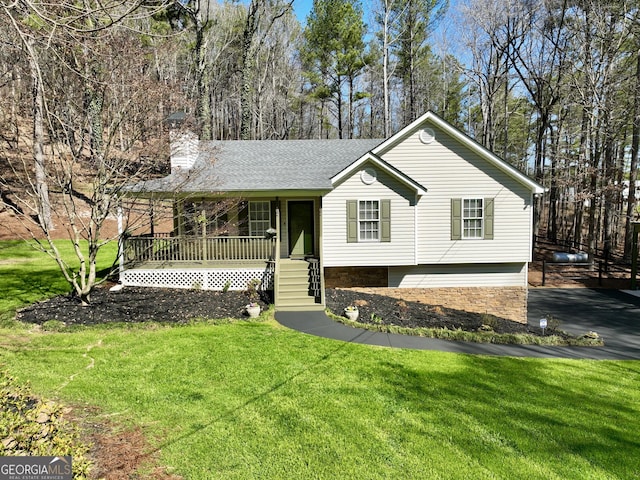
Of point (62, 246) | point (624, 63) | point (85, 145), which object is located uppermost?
point (624, 63)

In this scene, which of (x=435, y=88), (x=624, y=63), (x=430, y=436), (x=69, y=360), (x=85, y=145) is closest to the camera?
(x=430, y=436)

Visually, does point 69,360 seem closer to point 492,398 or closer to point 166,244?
point 166,244

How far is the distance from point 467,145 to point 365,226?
178 inches

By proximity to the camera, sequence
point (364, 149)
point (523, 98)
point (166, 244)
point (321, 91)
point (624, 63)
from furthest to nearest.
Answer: point (523, 98) → point (321, 91) → point (624, 63) → point (364, 149) → point (166, 244)

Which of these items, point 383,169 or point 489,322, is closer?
point 489,322

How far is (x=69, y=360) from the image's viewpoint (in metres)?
7.00

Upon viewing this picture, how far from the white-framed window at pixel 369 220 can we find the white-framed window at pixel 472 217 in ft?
10.3

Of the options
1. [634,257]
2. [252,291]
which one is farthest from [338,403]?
[634,257]

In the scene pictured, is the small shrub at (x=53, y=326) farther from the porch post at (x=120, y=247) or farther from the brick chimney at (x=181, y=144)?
the brick chimney at (x=181, y=144)

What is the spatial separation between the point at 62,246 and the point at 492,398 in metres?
20.9

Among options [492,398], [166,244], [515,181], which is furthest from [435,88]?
[492,398]

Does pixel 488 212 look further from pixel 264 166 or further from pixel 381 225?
pixel 264 166

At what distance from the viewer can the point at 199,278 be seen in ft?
42.1

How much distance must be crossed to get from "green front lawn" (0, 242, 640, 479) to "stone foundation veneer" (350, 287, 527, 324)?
18.2 feet
